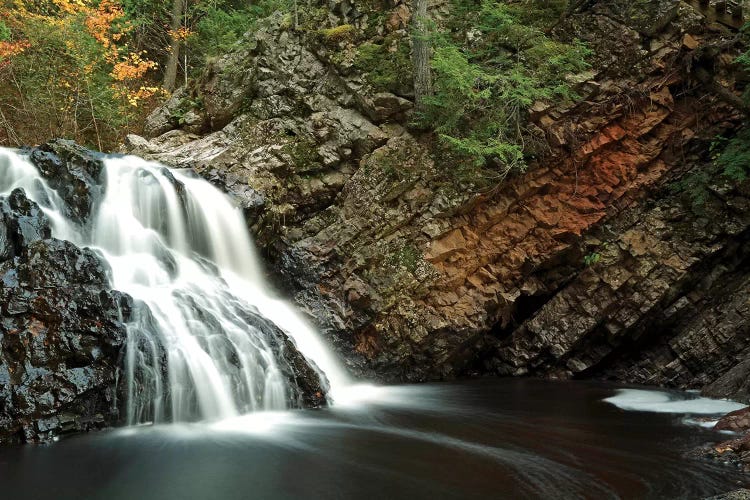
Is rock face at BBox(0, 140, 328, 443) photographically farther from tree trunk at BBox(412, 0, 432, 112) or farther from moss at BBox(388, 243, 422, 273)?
tree trunk at BBox(412, 0, 432, 112)

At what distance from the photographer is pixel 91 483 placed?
16.1ft

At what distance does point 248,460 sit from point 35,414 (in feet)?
7.93

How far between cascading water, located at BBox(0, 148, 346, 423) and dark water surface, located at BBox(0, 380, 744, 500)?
17.2 inches

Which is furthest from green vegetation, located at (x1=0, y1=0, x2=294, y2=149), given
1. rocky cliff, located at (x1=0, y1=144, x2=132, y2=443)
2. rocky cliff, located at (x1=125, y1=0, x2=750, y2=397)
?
rocky cliff, located at (x1=0, y1=144, x2=132, y2=443)

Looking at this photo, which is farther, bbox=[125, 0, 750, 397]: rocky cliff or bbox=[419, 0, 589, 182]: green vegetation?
bbox=[125, 0, 750, 397]: rocky cliff

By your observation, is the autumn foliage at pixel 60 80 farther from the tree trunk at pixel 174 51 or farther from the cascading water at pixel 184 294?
the cascading water at pixel 184 294

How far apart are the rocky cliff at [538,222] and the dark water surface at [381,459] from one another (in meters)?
2.88

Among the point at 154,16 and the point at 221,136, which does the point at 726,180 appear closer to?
the point at 221,136

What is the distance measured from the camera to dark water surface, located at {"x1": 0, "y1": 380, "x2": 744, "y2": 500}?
4.94 m

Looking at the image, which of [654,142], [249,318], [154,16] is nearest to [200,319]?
[249,318]

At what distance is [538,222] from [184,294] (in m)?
6.85

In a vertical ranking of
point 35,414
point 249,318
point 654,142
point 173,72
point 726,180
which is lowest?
point 35,414

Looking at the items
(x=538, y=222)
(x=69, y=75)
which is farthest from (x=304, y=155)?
(x=69, y=75)

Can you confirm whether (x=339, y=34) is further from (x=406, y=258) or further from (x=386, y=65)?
(x=406, y=258)
